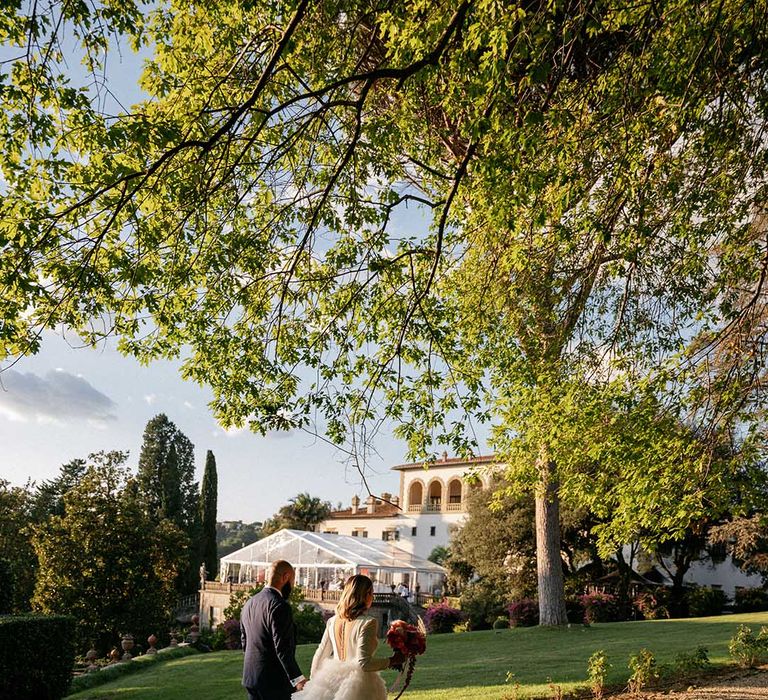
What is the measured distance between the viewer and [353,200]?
371 inches

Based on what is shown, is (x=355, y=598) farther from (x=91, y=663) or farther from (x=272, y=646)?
(x=91, y=663)

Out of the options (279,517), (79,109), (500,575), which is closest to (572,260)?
(79,109)

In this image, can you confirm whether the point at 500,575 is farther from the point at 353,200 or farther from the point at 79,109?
the point at 79,109

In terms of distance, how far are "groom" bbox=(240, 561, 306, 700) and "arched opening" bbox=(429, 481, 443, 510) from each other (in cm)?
5743

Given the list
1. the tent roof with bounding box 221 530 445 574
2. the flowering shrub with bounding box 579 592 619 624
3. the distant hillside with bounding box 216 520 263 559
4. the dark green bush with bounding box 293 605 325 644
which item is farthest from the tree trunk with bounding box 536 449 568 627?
the distant hillside with bounding box 216 520 263 559

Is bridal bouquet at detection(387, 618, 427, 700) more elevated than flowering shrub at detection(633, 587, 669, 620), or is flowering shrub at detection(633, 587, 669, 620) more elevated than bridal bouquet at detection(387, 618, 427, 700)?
bridal bouquet at detection(387, 618, 427, 700)

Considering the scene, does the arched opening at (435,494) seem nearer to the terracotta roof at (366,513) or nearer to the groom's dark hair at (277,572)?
the terracotta roof at (366,513)

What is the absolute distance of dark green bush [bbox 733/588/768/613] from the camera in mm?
34031

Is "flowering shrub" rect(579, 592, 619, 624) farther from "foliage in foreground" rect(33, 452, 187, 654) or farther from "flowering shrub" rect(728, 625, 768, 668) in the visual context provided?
"flowering shrub" rect(728, 625, 768, 668)

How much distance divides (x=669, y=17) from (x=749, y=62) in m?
1.88

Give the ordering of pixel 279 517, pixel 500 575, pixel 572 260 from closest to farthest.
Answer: pixel 572 260 < pixel 500 575 < pixel 279 517

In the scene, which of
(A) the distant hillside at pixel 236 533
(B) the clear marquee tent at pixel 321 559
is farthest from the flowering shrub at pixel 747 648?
(A) the distant hillside at pixel 236 533

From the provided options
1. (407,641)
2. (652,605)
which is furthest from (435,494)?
(407,641)

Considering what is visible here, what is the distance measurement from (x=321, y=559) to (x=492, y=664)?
26.8 meters
